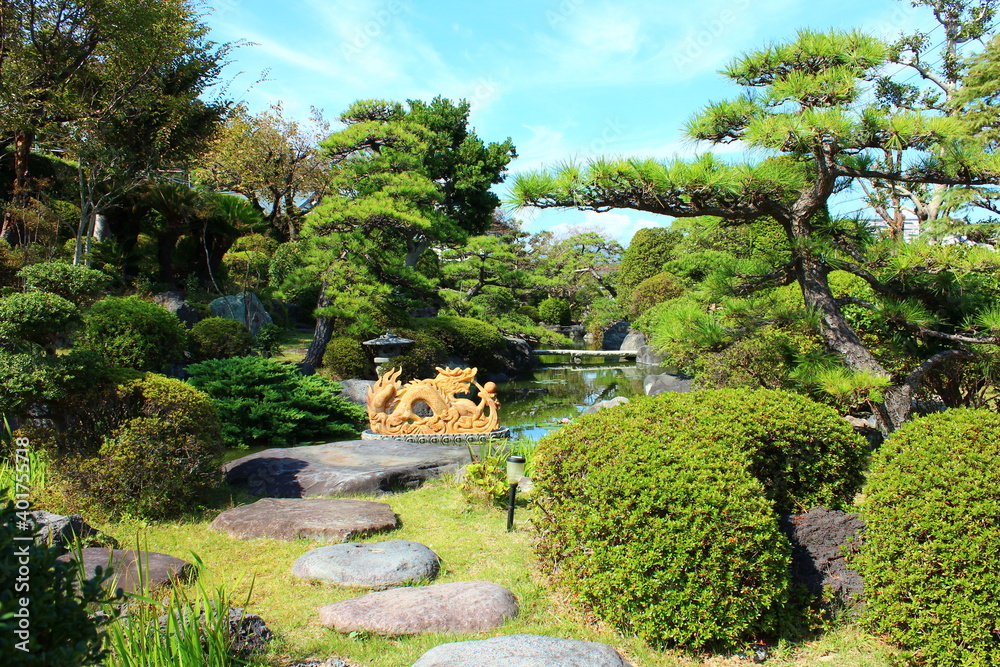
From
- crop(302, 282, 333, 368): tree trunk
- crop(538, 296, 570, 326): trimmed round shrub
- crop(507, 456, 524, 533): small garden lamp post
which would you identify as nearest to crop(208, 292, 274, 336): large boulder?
crop(302, 282, 333, 368): tree trunk

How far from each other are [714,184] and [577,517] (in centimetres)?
239

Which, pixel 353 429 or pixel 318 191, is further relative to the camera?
pixel 318 191

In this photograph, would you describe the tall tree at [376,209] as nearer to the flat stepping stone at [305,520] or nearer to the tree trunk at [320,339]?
the tree trunk at [320,339]

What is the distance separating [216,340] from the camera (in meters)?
11.6

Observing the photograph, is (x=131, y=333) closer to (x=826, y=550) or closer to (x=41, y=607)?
(x=41, y=607)

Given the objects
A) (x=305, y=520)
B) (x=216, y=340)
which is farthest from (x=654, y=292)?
(x=305, y=520)

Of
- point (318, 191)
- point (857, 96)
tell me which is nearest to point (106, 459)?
point (857, 96)

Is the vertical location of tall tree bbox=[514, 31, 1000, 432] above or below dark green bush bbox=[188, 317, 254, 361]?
above

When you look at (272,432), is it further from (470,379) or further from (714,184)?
(714,184)

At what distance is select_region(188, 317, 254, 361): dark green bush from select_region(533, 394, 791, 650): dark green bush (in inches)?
383

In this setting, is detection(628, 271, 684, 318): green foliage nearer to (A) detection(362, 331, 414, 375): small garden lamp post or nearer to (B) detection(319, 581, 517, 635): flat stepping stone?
(A) detection(362, 331, 414, 375): small garden lamp post

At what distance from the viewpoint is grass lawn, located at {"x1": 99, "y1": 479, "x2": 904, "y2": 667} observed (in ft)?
9.43

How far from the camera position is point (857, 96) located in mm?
4344

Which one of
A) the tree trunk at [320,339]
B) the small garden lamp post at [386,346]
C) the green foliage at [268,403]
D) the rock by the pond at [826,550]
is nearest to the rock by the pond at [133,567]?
the rock by the pond at [826,550]
